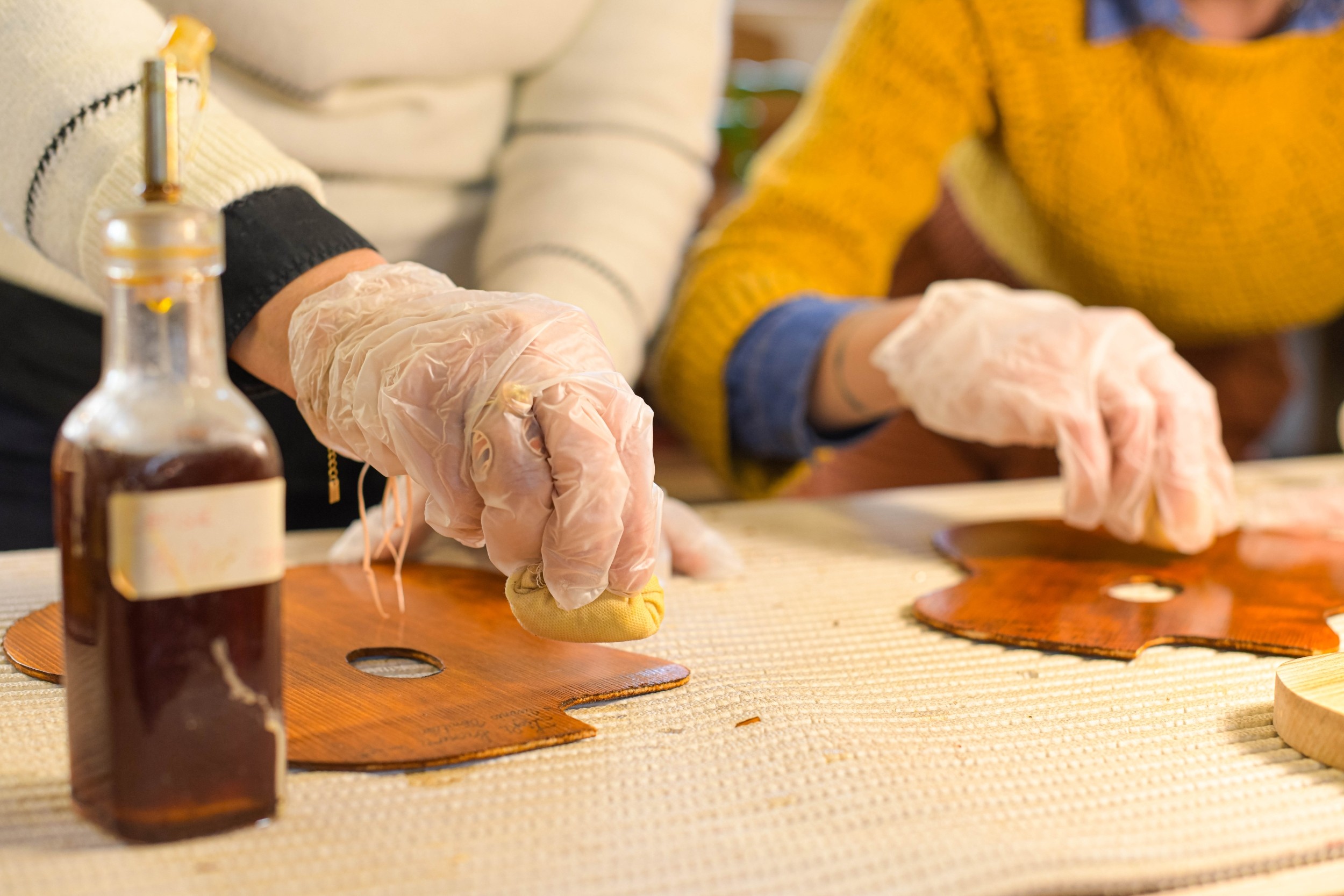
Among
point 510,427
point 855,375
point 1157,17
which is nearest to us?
point 510,427

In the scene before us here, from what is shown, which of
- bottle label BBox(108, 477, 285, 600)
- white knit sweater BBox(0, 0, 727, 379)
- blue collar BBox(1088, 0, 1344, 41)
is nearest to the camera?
bottle label BBox(108, 477, 285, 600)

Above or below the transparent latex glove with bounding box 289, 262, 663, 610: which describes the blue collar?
above

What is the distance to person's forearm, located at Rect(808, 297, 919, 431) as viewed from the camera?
0.90 metres

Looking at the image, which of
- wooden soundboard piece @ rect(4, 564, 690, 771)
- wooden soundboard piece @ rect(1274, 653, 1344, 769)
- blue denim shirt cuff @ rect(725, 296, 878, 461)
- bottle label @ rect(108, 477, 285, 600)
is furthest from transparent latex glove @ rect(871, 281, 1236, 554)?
bottle label @ rect(108, 477, 285, 600)

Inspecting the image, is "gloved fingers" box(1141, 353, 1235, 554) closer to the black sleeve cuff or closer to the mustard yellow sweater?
the mustard yellow sweater

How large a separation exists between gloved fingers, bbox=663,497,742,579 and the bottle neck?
417mm

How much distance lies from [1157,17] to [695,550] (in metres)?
0.72

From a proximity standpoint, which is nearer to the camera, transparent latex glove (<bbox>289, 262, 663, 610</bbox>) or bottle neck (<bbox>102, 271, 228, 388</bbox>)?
bottle neck (<bbox>102, 271, 228, 388</bbox>)

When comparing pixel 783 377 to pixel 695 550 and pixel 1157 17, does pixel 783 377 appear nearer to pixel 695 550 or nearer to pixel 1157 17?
pixel 695 550

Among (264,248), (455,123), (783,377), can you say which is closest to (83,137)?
(264,248)

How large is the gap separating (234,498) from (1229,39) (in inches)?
45.1

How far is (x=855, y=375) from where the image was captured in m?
0.92

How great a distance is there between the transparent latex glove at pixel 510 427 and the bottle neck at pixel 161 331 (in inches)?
4.7

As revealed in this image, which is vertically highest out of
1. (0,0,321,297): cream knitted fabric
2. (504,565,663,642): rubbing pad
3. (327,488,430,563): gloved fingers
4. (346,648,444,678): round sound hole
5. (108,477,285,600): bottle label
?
(0,0,321,297): cream knitted fabric
